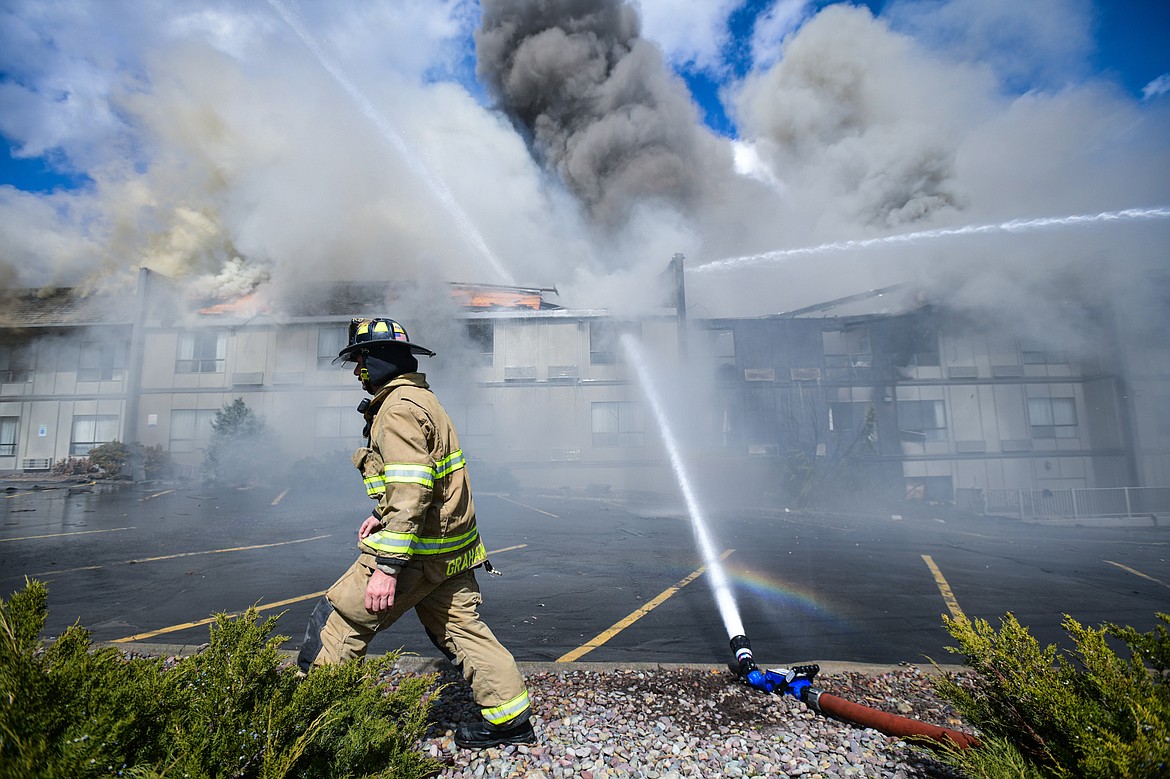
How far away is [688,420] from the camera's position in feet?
65.5

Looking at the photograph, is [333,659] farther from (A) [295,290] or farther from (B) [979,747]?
(A) [295,290]

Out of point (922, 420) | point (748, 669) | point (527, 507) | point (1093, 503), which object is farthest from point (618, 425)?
point (748, 669)

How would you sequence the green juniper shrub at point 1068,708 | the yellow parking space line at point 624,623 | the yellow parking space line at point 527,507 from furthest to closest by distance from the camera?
1. the yellow parking space line at point 527,507
2. the yellow parking space line at point 624,623
3. the green juniper shrub at point 1068,708

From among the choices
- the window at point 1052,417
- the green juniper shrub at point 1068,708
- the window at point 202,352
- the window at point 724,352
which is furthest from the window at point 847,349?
the window at point 202,352

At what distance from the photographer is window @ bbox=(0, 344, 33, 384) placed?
2197 cm

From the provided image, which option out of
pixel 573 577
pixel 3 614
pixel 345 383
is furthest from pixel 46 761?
pixel 345 383

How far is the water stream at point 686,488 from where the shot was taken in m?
5.43

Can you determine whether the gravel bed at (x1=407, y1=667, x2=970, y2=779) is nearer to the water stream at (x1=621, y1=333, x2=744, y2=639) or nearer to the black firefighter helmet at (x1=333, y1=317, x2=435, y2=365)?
the water stream at (x1=621, y1=333, x2=744, y2=639)

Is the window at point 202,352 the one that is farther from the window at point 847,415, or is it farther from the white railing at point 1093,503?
the white railing at point 1093,503

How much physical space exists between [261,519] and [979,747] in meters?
11.5

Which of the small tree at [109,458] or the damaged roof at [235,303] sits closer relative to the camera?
the small tree at [109,458]

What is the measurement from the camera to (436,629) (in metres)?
2.51

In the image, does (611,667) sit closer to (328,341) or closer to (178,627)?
(178,627)

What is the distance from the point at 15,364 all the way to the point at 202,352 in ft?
24.7
